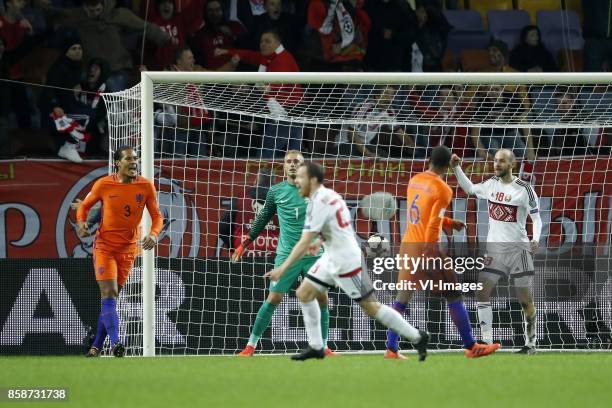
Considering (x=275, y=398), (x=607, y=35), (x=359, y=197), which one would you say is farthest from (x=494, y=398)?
(x=607, y=35)

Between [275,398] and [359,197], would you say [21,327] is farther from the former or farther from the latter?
[275,398]

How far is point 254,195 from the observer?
47.3 ft

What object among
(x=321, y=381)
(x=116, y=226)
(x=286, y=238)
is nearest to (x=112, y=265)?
(x=116, y=226)

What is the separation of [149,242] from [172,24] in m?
6.08

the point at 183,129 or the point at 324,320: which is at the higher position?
the point at 183,129

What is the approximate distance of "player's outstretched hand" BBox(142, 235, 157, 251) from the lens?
12.2 meters

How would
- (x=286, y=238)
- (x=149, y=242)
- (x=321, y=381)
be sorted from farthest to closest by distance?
1. (x=286, y=238)
2. (x=149, y=242)
3. (x=321, y=381)

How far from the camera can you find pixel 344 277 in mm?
10523

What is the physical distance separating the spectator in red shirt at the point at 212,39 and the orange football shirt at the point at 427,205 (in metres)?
6.16

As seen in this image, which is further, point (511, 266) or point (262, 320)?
point (511, 266)

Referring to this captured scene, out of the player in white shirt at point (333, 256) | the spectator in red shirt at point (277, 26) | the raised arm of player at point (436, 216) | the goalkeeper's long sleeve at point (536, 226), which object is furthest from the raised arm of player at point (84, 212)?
the spectator in red shirt at point (277, 26)

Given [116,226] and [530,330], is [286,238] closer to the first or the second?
[116,226]

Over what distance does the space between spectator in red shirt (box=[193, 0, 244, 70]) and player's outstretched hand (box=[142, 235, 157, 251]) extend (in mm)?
5510

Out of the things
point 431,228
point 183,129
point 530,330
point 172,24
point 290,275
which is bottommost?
point 530,330
